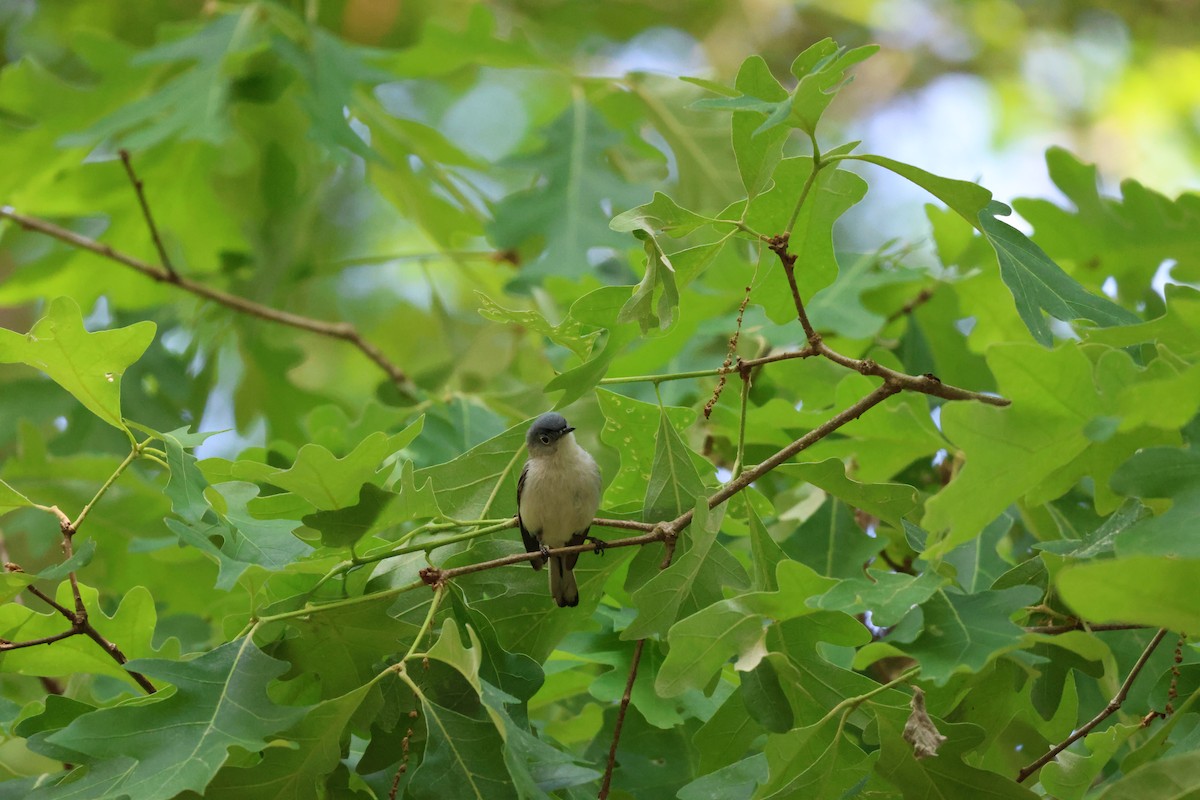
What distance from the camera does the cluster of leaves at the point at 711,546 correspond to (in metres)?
1.82

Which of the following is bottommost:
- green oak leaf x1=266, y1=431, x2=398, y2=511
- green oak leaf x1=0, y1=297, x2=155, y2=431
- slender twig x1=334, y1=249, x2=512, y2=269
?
slender twig x1=334, y1=249, x2=512, y2=269

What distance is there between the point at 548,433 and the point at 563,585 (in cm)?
88

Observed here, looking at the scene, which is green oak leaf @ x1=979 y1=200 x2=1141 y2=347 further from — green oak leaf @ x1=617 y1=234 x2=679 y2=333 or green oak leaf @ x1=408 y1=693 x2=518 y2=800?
green oak leaf @ x1=408 y1=693 x2=518 y2=800

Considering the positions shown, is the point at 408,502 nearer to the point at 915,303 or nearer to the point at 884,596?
the point at 884,596

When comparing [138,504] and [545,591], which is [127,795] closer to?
[545,591]

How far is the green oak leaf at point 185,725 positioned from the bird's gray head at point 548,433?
1.11 meters

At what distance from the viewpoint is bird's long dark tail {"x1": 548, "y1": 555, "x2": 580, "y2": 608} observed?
2221 millimetres

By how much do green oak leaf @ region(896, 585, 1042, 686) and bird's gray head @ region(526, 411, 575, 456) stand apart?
1269 mm

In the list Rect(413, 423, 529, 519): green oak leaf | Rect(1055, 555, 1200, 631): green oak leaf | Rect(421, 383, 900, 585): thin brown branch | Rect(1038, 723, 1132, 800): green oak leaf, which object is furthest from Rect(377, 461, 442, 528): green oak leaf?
Rect(1038, 723, 1132, 800): green oak leaf

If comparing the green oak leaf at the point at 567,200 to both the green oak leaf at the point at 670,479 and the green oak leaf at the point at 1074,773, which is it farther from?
the green oak leaf at the point at 1074,773

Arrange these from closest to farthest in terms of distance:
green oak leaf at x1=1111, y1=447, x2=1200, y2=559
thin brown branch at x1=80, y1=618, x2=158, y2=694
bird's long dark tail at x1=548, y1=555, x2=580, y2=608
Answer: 1. green oak leaf at x1=1111, y1=447, x2=1200, y2=559
2. thin brown branch at x1=80, y1=618, x2=158, y2=694
3. bird's long dark tail at x1=548, y1=555, x2=580, y2=608

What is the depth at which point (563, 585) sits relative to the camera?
Answer: 225 cm

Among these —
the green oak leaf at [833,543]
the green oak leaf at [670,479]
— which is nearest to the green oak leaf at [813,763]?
the green oak leaf at [670,479]

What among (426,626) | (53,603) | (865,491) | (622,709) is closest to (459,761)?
(426,626)
